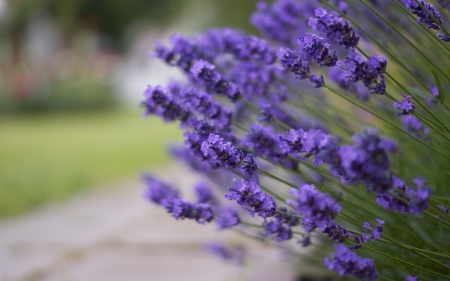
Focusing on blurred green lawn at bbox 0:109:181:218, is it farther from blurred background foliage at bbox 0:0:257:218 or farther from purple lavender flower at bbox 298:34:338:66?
purple lavender flower at bbox 298:34:338:66

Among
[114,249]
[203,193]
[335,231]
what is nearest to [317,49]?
[335,231]

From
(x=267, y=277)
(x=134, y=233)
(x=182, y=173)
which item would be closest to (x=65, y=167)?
(x=182, y=173)

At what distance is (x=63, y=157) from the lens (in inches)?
210

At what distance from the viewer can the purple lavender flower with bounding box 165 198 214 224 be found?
3.36 ft

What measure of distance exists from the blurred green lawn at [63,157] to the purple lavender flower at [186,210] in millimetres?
903

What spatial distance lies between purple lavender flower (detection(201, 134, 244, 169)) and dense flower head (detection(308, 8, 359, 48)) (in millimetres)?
266

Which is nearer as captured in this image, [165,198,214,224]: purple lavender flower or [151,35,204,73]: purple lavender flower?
[165,198,214,224]: purple lavender flower

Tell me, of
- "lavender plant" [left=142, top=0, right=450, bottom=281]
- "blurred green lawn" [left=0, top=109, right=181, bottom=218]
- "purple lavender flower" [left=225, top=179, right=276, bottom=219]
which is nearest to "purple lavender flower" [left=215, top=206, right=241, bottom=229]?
"lavender plant" [left=142, top=0, right=450, bottom=281]

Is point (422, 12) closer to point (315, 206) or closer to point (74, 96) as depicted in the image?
point (315, 206)

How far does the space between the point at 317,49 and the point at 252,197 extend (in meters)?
0.30

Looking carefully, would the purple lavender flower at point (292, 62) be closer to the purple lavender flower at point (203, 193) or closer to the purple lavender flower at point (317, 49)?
the purple lavender flower at point (317, 49)

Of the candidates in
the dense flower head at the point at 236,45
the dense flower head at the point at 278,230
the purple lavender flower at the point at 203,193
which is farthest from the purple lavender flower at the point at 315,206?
the purple lavender flower at the point at 203,193

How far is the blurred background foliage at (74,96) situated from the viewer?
4.38m

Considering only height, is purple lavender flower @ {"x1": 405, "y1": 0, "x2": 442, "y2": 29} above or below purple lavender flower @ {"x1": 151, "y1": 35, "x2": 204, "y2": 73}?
below
